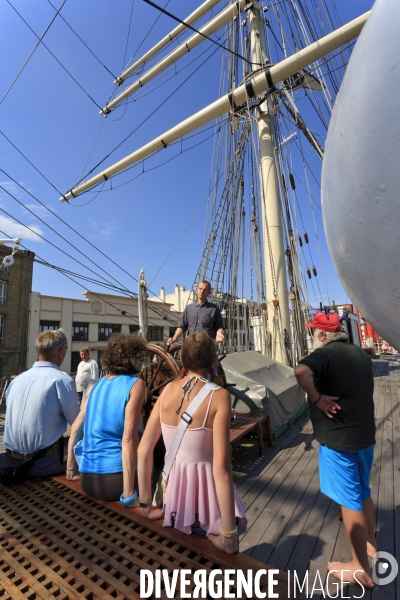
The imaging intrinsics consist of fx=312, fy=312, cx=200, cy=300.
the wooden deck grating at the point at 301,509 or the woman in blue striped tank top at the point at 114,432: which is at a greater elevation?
the woman in blue striped tank top at the point at 114,432

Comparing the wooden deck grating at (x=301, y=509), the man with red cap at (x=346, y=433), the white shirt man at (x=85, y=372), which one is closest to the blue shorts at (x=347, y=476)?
the man with red cap at (x=346, y=433)

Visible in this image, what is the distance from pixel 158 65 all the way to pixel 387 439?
13.5m

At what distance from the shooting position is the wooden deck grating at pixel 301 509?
1.89 meters

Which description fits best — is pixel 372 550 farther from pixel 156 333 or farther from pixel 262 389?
pixel 156 333

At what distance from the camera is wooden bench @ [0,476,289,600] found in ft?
3.75

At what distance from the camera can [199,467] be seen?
1409mm

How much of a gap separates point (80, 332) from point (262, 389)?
23.4 meters

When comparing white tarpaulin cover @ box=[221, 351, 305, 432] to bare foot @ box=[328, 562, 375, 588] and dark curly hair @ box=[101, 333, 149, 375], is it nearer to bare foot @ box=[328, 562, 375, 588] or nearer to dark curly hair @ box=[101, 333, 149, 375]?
bare foot @ box=[328, 562, 375, 588]

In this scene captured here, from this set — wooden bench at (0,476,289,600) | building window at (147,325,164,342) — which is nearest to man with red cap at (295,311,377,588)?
wooden bench at (0,476,289,600)

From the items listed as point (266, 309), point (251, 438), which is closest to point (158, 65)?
point (266, 309)

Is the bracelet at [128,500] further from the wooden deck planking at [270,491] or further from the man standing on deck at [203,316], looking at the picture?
the man standing on deck at [203,316]

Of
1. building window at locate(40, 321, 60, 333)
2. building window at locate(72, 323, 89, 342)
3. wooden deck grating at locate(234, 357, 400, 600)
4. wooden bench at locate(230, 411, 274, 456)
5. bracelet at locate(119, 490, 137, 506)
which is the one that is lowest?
wooden deck grating at locate(234, 357, 400, 600)

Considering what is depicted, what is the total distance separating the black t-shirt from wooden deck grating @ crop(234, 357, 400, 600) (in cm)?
78

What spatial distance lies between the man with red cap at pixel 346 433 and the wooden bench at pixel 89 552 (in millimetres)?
733
